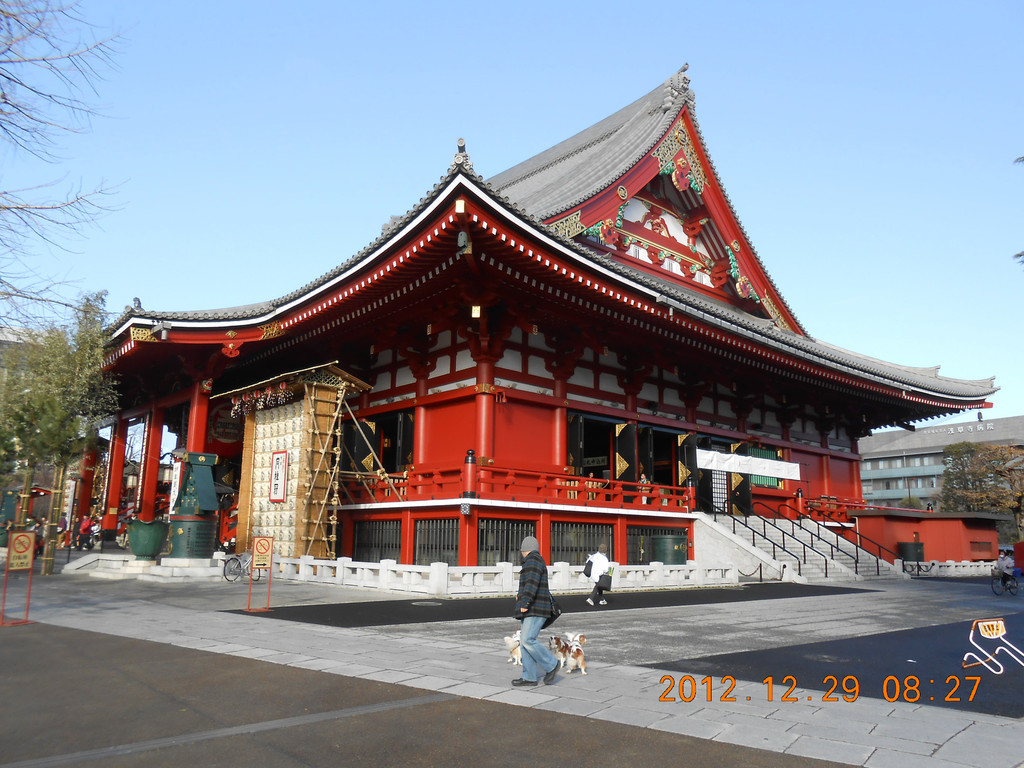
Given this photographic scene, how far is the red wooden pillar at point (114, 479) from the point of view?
2823cm

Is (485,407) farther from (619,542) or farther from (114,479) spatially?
(114,479)

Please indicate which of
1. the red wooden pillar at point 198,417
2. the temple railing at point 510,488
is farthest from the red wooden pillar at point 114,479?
the temple railing at point 510,488

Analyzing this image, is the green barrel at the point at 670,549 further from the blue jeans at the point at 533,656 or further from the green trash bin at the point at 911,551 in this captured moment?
the blue jeans at the point at 533,656

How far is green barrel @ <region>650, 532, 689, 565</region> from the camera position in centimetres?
2019

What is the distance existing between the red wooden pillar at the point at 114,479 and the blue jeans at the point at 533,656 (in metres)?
26.4

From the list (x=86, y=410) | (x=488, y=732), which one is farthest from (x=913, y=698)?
(x=86, y=410)

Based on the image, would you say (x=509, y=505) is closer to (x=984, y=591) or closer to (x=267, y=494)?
(x=267, y=494)

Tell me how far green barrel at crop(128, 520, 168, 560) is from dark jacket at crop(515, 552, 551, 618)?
14810mm

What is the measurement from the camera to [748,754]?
15.3 feet

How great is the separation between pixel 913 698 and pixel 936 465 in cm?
8124

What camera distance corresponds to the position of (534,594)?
22.3 feet

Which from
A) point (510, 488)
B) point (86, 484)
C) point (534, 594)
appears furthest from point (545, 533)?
point (86, 484)

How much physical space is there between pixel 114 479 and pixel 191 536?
13881 mm

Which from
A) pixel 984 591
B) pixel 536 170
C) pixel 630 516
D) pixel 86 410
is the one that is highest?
pixel 536 170
